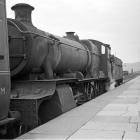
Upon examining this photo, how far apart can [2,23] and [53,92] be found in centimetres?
288

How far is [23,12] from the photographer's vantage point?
31.9ft

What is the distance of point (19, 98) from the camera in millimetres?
7871

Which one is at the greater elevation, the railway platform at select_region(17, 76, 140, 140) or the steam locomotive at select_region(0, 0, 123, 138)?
the steam locomotive at select_region(0, 0, 123, 138)

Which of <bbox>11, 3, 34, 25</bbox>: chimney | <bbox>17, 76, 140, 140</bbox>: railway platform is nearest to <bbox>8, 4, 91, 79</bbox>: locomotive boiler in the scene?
<bbox>11, 3, 34, 25</bbox>: chimney

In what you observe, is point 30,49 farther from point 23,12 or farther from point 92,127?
point 92,127

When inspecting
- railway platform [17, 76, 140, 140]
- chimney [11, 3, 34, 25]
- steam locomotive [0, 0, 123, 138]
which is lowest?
railway platform [17, 76, 140, 140]

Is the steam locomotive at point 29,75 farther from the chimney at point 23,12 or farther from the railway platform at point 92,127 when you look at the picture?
the railway platform at point 92,127

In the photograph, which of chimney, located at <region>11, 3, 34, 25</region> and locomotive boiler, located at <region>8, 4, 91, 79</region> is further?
chimney, located at <region>11, 3, 34, 25</region>

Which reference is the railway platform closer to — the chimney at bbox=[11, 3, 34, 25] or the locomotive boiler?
→ the locomotive boiler

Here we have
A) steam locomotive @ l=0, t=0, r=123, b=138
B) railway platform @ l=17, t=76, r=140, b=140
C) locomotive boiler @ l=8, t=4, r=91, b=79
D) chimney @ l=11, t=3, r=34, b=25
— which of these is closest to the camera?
railway platform @ l=17, t=76, r=140, b=140

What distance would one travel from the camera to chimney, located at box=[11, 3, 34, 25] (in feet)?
31.7

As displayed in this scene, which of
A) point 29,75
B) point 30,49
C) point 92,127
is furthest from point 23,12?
point 92,127

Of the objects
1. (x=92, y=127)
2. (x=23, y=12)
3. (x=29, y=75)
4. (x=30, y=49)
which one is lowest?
(x=92, y=127)

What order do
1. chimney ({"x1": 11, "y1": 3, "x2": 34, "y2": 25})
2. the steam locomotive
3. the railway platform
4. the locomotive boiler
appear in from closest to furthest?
the railway platform < the steam locomotive < the locomotive boiler < chimney ({"x1": 11, "y1": 3, "x2": 34, "y2": 25})
